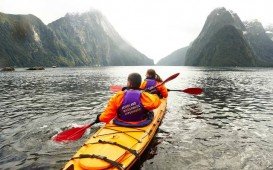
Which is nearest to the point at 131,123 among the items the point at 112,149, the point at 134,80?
the point at 134,80

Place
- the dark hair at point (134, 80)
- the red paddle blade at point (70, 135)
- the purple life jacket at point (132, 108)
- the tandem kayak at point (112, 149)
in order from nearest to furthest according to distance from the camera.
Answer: the tandem kayak at point (112, 149) → the purple life jacket at point (132, 108) → the dark hair at point (134, 80) → the red paddle blade at point (70, 135)

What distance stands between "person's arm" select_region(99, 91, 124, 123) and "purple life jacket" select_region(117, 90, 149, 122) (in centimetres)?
16

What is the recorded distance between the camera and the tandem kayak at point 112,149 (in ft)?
24.8

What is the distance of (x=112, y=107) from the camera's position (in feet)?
32.9

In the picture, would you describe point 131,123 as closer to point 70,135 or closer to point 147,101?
point 147,101

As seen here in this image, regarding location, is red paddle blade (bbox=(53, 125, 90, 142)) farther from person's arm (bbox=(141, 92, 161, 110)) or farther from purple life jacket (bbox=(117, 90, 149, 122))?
person's arm (bbox=(141, 92, 161, 110))

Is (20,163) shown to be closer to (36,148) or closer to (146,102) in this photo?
(36,148)

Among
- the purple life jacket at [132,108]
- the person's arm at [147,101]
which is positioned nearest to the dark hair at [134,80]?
the purple life jacket at [132,108]

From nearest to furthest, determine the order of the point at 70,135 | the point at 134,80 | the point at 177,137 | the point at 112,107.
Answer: the point at 134,80, the point at 112,107, the point at 70,135, the point at 177,137

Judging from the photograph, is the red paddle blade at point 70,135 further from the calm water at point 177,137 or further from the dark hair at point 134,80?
the dark hair at point 134,80

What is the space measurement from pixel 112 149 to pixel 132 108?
1.99m

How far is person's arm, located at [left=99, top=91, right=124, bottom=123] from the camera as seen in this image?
9914mm

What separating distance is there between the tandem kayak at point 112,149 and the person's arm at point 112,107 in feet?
1.56

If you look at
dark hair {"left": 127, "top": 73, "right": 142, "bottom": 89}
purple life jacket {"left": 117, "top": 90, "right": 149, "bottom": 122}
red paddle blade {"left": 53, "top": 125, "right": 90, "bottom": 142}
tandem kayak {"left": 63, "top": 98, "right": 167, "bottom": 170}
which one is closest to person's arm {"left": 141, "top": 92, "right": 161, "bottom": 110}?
purple life jacket {"left": 117, "top": 90, "right": 149, "bottom": 122}
